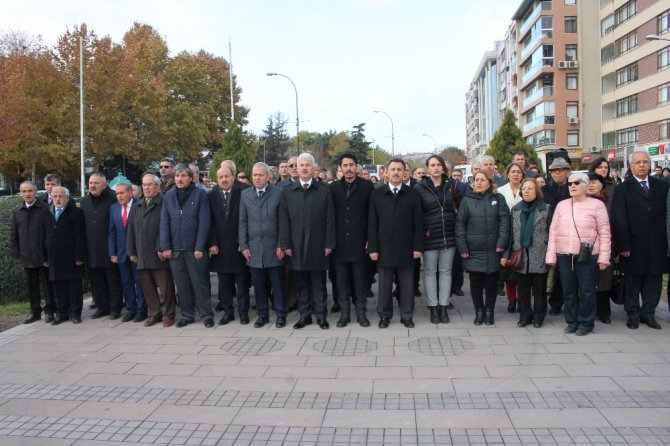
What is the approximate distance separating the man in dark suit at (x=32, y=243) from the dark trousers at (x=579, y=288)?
7296 millimetres

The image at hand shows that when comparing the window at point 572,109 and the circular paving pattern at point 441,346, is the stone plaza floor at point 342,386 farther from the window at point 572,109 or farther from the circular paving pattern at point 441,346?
the window at point 572,109

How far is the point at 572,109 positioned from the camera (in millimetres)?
59250

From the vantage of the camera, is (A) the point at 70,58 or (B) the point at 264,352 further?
(A) the point at 70,58

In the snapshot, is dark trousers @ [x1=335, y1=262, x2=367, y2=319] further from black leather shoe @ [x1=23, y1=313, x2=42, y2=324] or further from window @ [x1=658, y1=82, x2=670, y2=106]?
window @ [x1=658, y1=82, x2=670, y2=106]

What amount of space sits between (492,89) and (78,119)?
260 feet

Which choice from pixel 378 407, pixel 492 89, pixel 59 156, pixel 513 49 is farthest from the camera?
pixel 492 89

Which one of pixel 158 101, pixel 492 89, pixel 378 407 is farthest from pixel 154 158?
pixel 492 89

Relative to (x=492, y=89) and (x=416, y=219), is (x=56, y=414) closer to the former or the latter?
(x=416, y=219)

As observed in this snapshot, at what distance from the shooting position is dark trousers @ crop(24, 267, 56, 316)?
28.1 feet

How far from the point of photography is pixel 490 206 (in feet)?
24.6

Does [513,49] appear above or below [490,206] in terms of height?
above

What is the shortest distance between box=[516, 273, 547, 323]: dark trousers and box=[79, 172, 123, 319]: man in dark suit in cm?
587

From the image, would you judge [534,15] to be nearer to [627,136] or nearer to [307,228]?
[627,136]

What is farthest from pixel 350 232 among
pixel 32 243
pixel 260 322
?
pixel 32 243
